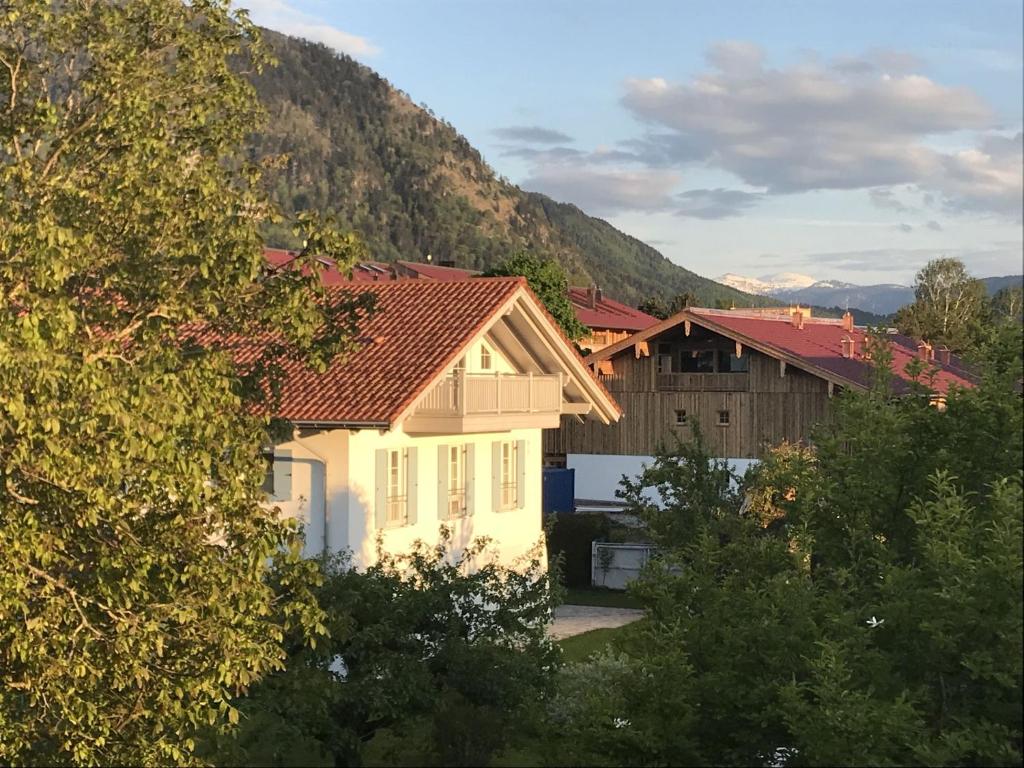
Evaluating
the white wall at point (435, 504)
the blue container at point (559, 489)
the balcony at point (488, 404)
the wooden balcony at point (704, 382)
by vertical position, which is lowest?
the blue container at point (559, 489)

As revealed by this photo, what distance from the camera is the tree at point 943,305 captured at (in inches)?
3627

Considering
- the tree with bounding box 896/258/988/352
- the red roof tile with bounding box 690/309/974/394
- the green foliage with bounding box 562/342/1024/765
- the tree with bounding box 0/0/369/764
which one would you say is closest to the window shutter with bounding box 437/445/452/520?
the tree with bounding box 0/0/369/764

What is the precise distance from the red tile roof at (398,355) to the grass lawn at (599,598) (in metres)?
9.73

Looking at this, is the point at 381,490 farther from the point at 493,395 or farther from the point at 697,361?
the point at 697,361

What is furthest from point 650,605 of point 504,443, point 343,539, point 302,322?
point 504,443

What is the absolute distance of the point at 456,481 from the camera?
2720 cm

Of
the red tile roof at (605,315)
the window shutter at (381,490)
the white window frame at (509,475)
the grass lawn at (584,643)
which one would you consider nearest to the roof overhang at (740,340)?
the grass lawn at (584,643)

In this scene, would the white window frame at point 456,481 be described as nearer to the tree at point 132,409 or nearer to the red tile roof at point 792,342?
the tree at point 132,409

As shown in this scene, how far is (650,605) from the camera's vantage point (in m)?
12.5

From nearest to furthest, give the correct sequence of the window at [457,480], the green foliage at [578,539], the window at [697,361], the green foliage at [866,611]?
1. the green foliage at [866,611]
2. the window at [457,480]
3. the green foliage at [578,539]
4. the window at [697,361]

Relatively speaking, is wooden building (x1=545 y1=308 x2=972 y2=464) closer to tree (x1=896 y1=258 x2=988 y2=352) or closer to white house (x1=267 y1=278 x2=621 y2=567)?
white house (x1=267 y1=278 x2=621 y2=567)

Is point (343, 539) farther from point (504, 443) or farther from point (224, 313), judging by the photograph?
point (224, 313)

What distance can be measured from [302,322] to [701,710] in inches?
237

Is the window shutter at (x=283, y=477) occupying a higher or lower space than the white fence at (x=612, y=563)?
higher
